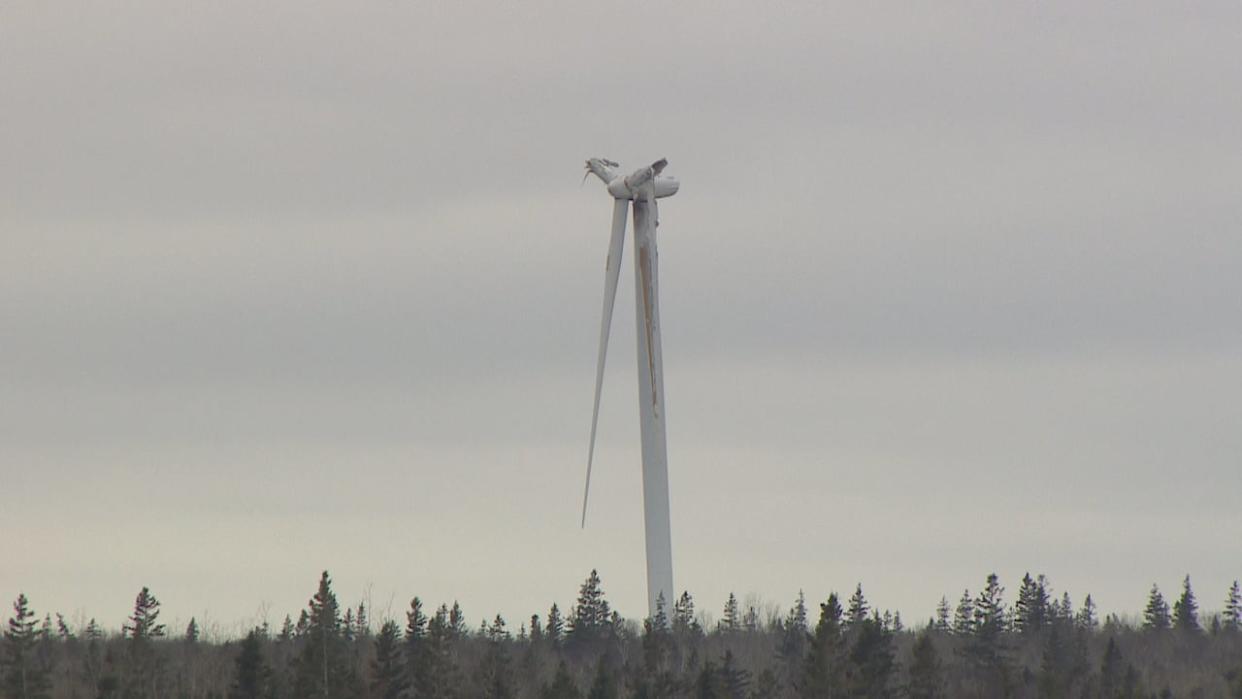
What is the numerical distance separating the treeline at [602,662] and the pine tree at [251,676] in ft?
0.35

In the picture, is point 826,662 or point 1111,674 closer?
point 826,662

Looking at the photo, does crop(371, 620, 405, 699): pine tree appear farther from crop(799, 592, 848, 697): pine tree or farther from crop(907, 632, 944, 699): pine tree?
crop(907, 632, 944, 699): pine tree

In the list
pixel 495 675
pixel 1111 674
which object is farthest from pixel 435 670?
pixel 1111 674

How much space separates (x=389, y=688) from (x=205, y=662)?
113 ft

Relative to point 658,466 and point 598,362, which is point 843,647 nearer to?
point 658,466

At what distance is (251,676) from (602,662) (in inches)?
910

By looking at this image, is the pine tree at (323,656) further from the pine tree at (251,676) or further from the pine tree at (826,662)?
the pine tree at (826,662)

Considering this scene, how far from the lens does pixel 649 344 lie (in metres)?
146

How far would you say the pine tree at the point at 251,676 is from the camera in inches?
5300

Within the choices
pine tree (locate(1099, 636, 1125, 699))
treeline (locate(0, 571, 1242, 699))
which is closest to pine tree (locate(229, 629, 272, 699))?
treeline (locate(0, 571, 1242, 699))

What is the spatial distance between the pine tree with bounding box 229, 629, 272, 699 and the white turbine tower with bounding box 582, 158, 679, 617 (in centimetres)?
2283

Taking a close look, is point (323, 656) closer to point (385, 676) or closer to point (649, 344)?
point (385, 676)

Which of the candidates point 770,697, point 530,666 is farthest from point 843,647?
point 530,666

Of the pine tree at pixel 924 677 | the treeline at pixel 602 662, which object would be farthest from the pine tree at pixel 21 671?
the pine tree at pixel 924 677
